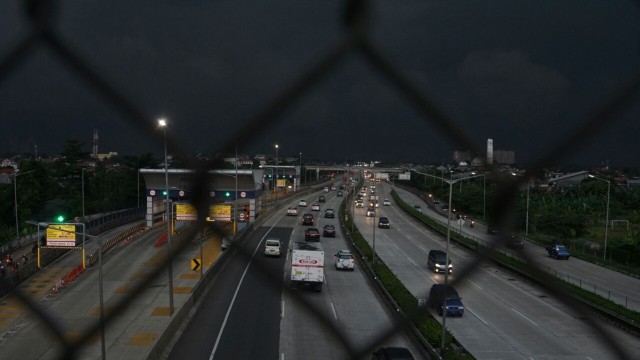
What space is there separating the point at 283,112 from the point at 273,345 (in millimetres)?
12320

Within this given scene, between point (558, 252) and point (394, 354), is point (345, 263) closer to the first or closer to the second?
point (558, 252)

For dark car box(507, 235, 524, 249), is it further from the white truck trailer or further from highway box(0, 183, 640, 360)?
the white truck trailer

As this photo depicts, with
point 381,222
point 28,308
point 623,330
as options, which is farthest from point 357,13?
point 381,222

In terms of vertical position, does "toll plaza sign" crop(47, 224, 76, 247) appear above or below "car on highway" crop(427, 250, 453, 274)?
above

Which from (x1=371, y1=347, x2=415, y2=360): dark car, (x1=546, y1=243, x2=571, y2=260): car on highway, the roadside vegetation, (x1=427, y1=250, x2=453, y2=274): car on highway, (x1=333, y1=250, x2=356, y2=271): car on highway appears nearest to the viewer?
the roadside vegetation

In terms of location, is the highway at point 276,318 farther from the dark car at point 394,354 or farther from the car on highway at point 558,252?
the car on highway at point 558,252

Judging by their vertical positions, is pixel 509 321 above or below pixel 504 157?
below

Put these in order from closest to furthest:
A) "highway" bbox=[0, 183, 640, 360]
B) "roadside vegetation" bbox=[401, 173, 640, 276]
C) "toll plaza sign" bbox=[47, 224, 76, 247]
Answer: "roadside vegetation" bbox=[401, 173, 640, 276] → "highway" bbox=[0, 183, 640, 360] → "toll plaza sign" bbox=[47, 224, 76, 247]

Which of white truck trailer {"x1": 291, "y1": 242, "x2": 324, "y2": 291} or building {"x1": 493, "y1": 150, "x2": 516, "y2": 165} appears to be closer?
building {"x1": 493, "y1": 150, "x2": 516, "y2": 165}

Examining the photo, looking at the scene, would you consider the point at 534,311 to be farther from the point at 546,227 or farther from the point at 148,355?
the point at 546,227

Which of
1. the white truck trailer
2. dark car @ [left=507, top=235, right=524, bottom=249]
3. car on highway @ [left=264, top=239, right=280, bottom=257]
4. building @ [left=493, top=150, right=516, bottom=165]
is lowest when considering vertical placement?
car on highway @ [left=264, top=239, right=280, bottom=257]

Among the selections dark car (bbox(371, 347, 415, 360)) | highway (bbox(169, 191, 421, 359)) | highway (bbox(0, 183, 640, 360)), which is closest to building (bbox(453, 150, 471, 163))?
highway (bbox(0, 183, 640, 360))

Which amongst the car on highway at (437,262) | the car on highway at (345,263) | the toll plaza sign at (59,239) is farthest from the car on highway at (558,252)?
the toll plaza sign at (59,239)

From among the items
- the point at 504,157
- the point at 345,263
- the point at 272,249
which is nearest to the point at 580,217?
the point at 345,263
